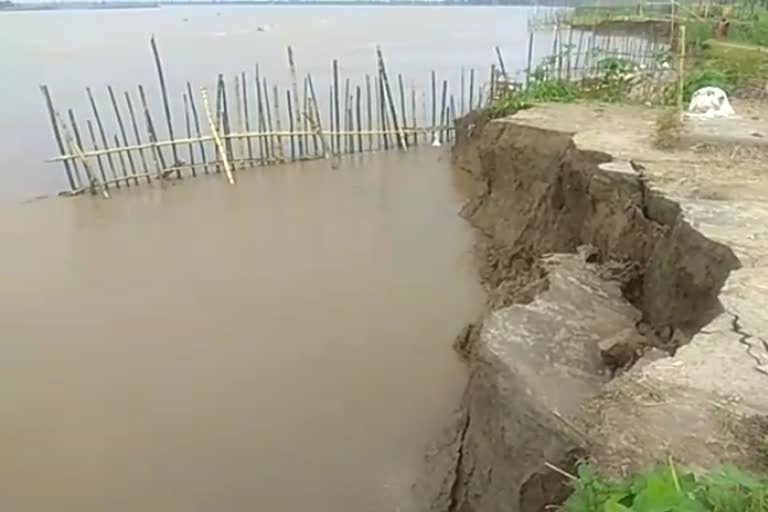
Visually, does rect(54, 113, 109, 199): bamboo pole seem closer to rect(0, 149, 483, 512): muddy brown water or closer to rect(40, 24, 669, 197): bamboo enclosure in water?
rect(40, 24, 669, 197): bamboo enclosure in water

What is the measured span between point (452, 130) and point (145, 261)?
597 centimetres

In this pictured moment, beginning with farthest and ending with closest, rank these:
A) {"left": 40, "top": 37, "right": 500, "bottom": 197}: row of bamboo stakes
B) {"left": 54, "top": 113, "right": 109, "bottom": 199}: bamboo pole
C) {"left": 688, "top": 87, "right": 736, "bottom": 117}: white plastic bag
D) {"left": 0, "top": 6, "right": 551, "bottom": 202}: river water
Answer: {"left": 0, "top": 6, "right": 551, "bottom": 202}: river water < {"left": 40, "top": 37, "right": 500, "bottom": 197}: row of bamboo stakes < {"left": 54, "top": 113, "right": 109, "bottom": 199}: bamboo pole < {"left": 688, "top": 87, "right": 736, "bottom": 117}: white plastic bag

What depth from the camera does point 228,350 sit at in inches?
223

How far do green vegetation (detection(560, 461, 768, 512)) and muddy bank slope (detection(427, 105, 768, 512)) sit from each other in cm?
22

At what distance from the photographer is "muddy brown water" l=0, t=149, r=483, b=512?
171 inches

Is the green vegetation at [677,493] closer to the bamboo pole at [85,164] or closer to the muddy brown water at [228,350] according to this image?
the muddy brown water at [228,350]

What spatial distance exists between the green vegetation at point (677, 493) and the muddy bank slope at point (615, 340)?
0.72ft

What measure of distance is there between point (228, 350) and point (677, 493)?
4312 millimetres

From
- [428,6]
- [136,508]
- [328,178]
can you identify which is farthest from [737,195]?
[428,6]

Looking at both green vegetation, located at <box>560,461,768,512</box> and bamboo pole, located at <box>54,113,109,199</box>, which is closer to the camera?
green vegetation, located at <box>560,461,768,512</box>

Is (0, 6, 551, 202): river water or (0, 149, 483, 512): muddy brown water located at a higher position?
(0, 149, 483, 512): muddy brown water

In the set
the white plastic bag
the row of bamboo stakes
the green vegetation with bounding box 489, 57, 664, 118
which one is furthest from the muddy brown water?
the white plastic bag

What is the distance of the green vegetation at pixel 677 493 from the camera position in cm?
172

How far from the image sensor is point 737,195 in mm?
4566
